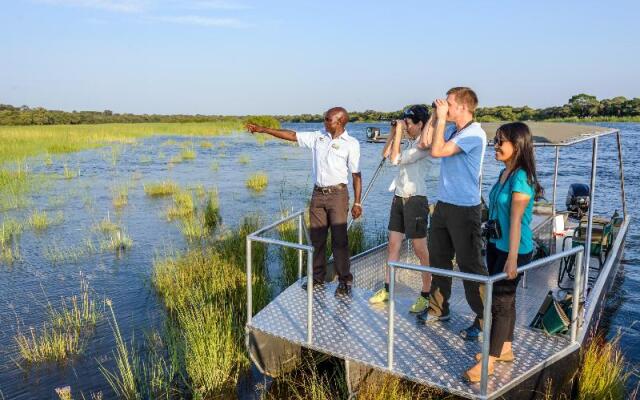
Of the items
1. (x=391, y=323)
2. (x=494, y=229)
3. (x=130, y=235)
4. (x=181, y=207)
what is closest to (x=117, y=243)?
(x=130, y=235)

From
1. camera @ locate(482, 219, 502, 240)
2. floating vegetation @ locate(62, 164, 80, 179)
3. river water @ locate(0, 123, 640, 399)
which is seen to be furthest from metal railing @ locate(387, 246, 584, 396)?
floating vegetation @ locate(62, 164, 80, 179)

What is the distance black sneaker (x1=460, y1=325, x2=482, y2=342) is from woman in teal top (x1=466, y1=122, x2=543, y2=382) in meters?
0.40

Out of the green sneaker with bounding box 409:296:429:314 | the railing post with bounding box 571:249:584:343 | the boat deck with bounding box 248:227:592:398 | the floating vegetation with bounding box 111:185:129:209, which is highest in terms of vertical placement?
the railing post with bounding box 571:249:584:343

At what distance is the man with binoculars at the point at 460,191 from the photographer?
4.29 metres

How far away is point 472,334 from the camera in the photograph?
4.70 metres

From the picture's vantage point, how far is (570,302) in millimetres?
5086

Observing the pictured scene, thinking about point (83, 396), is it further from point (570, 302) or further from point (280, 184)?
point (280, 184)

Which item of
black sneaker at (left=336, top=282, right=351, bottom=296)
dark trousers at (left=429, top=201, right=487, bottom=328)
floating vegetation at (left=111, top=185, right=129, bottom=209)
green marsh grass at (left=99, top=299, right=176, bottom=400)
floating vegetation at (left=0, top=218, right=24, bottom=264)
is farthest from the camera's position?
floating vegetation at (left=111, top=185, right=129, bottom=209)

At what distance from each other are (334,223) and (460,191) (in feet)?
5.55

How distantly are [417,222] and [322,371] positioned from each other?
1.92 metres

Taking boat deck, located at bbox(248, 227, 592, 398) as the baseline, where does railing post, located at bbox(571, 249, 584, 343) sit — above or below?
above

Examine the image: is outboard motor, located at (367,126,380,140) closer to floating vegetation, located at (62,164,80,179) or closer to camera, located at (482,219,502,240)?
camera, located at (482,219,502,240)

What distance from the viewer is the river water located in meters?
6.56

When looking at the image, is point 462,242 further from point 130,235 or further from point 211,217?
point 211,217
